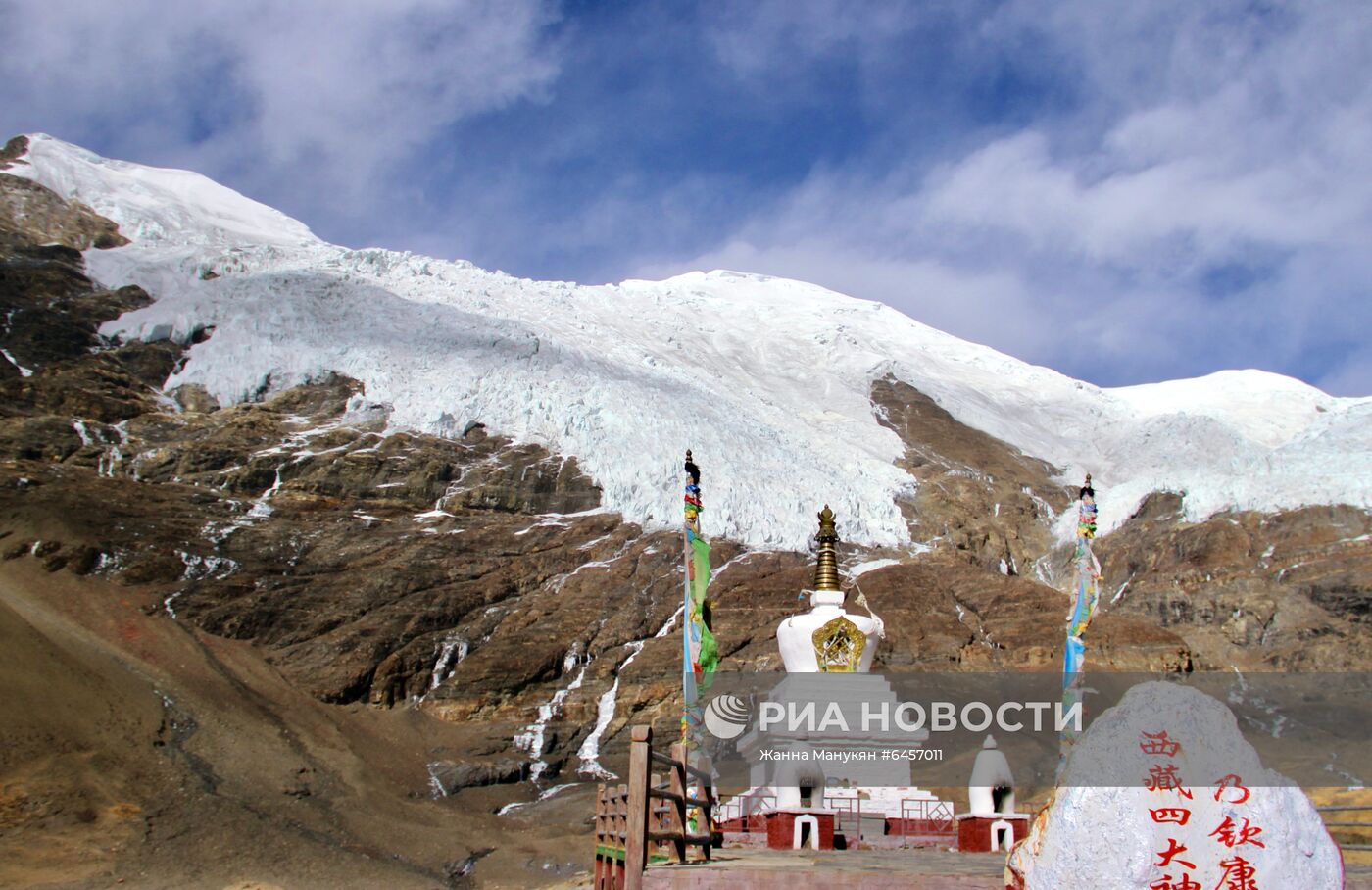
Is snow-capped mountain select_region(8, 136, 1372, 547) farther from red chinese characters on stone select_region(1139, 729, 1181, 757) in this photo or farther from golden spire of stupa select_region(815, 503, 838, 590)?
red chinese characters on stone select_region(1139, 729, 1181, 757)

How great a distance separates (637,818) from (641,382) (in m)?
60.0

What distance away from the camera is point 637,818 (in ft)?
37.6

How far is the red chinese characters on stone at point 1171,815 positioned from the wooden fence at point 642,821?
15.9 ft

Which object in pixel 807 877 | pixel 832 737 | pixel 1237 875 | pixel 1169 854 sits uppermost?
pixel 832 737

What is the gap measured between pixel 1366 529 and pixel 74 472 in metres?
61.4

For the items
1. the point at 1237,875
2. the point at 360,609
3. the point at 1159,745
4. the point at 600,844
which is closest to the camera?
the point at 1237,875

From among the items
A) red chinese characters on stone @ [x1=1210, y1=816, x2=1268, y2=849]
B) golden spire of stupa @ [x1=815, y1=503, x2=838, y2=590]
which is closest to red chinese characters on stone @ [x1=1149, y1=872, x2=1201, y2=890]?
red chinese characters on stone @ [x1=1210, y1=816, x2=1268, y2=849]

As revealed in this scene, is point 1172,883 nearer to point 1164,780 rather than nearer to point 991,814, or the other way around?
point 1164,780

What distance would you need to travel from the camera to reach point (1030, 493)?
254 feet

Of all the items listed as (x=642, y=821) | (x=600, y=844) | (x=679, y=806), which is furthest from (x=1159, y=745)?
(x=600, y=844)

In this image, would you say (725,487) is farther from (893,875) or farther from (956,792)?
(893,875)

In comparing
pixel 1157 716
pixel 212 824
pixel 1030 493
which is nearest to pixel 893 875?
pixel 1157 716

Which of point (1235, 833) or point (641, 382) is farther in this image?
point (641, 382)

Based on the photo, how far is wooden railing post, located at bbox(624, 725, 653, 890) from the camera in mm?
11391
